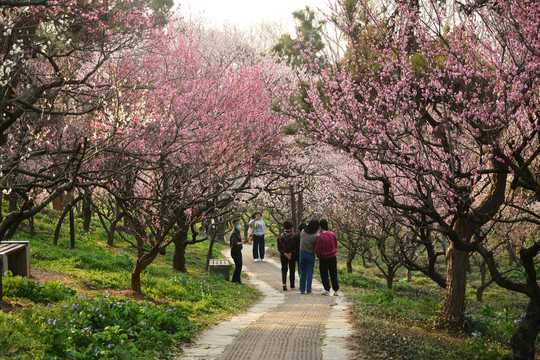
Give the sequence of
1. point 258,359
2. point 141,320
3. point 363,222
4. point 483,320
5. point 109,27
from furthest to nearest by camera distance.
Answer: point 363,222
point 109,27
point 483,320
point 141,320
point 258,359

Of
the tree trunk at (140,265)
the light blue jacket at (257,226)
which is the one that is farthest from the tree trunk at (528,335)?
the light blue jacket at (257,226)

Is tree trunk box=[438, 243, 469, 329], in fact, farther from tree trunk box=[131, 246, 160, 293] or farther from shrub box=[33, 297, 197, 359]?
tree trunk box=[131, 246, 160, 293]

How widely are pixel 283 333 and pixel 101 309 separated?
2.82m

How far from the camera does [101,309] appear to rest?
7.39 metres

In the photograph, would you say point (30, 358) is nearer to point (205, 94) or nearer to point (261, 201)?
point (205, 94)

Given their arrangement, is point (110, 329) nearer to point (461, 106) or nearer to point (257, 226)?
point (461, 106)

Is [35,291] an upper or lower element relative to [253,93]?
lower

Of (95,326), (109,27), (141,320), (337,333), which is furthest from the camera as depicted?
(109,27)

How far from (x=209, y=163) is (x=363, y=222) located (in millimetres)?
8830

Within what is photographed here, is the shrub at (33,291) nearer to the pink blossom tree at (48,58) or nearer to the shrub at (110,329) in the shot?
the shrub at (110,329)

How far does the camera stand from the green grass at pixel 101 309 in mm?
5914

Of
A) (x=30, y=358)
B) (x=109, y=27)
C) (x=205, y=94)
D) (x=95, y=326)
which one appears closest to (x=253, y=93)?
(x=205, y=94)

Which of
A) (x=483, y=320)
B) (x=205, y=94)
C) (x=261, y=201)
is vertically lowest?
(x=483, y=320)

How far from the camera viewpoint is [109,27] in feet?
39.1
